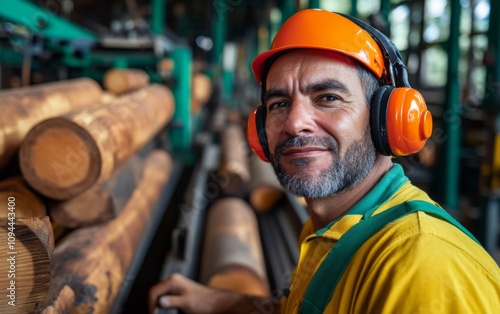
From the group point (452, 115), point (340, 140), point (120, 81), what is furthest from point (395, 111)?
point (120, 81)

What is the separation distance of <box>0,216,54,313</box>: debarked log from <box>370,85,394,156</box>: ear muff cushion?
0.89m

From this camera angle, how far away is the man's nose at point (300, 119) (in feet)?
4.30

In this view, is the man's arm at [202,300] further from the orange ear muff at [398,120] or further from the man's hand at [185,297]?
the orange ear muff at [398,120]

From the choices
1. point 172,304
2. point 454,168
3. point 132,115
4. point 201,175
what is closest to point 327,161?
point 172,304

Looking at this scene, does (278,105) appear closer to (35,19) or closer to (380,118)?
(380,118)

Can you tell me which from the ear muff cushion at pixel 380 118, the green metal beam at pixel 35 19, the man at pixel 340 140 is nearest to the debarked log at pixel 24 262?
the man at pixel 340 140

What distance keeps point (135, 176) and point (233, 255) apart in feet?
3.48

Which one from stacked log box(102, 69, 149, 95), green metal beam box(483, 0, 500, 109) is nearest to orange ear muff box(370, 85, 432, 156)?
green metal beam box(483, 0, 500, 109)

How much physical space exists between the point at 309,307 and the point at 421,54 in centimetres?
709

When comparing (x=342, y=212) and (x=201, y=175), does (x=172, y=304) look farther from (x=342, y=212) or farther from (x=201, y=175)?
(x=201, y=175)

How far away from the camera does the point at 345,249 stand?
1.14m

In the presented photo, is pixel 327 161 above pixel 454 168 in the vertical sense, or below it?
above

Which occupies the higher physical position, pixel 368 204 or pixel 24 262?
pixel 368 204

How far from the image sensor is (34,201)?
6.67 ft
